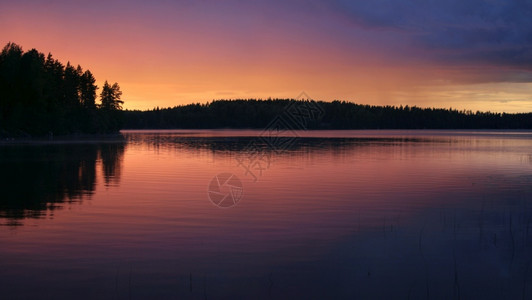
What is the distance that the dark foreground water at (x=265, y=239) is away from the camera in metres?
13.7

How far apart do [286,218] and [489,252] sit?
9.03 meters

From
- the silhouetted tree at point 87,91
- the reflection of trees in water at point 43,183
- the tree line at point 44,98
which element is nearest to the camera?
the reflection of trees in water at point 43,183

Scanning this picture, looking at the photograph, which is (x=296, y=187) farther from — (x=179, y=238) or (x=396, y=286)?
(x=396, y=286)

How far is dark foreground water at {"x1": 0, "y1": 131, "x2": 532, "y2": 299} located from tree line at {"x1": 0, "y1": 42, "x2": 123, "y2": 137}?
296 feet

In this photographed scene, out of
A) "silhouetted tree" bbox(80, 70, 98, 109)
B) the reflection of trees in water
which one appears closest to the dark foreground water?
the reflection of trees in water

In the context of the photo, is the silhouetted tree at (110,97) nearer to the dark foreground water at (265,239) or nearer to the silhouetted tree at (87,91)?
the silhouetted tree at (87,91)

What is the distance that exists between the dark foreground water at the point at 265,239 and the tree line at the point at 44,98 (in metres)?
90.3

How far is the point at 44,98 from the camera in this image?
5010 inches

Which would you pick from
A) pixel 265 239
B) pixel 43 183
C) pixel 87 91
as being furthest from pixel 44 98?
pixel 265 239

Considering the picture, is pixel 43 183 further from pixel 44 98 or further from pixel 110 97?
pixel 110 97

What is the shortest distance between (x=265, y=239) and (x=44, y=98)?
12280 centimetres

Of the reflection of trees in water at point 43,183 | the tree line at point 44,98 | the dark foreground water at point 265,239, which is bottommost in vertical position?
the dark foreground water at point 265,239

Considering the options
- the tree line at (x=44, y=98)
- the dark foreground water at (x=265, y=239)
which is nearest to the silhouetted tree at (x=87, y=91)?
the tree line at (x=44, y=98)

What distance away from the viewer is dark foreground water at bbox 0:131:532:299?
1367 centimetres
